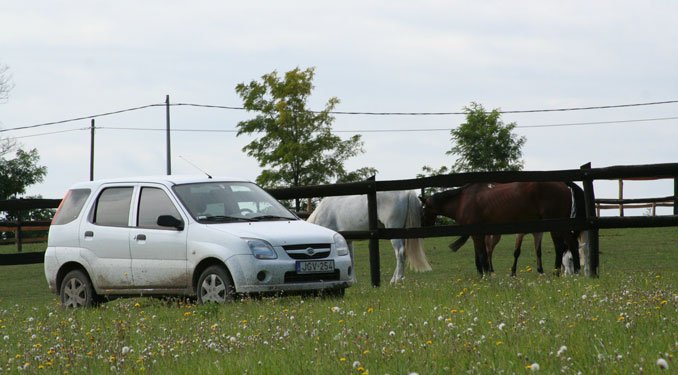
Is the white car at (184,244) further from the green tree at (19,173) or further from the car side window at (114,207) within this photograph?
the green tree at (19,173)

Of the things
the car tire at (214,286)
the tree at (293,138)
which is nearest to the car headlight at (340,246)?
the car tire at (214,286)

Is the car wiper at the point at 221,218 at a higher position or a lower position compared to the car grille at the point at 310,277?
higher

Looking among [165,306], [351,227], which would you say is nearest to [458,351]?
[165,306]

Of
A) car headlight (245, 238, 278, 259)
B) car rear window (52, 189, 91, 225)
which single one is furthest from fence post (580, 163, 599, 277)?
car rear window (52, 189, 91, 225)

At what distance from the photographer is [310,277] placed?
12.5 metres

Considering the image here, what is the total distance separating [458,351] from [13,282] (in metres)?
19.6

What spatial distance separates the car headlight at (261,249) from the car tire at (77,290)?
2.83m

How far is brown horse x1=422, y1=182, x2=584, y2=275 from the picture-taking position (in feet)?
60.0

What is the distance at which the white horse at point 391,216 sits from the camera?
19.4m

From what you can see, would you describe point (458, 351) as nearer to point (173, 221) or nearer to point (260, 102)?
point (173, 221)

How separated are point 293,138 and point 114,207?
173 ft

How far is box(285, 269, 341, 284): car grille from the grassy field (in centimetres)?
27

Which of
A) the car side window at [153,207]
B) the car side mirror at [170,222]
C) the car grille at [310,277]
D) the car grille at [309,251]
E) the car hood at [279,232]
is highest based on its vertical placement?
the car side window at [153,207]

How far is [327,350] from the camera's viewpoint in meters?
7.19
